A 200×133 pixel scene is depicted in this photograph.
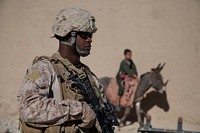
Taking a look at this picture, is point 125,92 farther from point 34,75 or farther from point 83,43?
point 34,75

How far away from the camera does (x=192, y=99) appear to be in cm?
1292

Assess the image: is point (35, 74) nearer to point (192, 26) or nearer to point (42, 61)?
point (42, 61)

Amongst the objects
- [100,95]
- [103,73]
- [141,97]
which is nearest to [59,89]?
[100,95]

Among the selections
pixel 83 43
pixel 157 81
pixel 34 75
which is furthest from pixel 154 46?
pixel 34 75

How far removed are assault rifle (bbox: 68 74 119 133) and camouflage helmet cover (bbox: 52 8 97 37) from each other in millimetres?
234

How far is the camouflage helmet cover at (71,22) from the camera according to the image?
2893mm

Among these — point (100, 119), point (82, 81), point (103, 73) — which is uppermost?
point (82, 81)

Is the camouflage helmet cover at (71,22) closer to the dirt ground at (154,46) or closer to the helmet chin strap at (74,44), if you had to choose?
the helmet chin strap at (74,44)

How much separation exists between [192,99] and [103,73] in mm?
2075

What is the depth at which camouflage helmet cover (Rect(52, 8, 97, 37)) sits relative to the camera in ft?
9.49

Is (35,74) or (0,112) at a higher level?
(35,74)

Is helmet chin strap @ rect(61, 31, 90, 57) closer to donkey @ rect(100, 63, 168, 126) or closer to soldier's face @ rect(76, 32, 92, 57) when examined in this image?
soldier's face @ rect(76, 32, 92, 57)

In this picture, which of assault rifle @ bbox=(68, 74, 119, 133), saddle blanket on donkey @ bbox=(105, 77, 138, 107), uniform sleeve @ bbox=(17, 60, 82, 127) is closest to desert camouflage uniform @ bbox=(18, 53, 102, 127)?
uniform sleeve @ bbox=(17, 60, 82, 127)

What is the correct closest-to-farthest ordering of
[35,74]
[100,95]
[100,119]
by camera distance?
[35,74]
[100,119]
[100,95]
